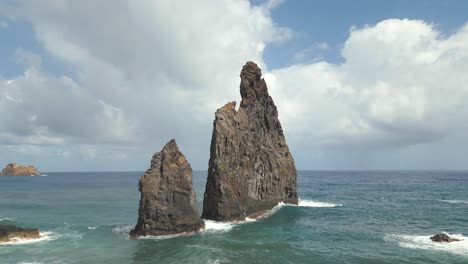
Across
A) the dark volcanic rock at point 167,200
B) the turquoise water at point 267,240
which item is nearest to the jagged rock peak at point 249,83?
the turquoise water at point 267,240

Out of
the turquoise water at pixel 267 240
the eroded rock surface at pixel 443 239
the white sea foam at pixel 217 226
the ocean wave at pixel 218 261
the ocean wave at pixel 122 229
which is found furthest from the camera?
the ocean wave at pixel 122 229

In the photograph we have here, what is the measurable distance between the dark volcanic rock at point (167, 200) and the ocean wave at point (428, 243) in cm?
2811

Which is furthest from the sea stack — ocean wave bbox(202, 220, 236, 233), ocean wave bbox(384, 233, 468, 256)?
ocean wave bbox(384, 233, 468, 256)

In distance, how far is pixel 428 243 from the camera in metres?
46.6

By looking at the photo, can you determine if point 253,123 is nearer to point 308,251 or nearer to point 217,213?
point 217,213

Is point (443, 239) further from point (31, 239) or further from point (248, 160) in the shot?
point (31, 239)

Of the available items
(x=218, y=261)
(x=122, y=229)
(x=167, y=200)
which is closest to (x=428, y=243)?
(x=218, y=261)

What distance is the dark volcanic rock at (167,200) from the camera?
165 feet

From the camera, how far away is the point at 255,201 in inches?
2758

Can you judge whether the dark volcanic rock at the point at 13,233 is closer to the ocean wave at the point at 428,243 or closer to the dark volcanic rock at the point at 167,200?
the dark volcanic rock at the point at 167,200

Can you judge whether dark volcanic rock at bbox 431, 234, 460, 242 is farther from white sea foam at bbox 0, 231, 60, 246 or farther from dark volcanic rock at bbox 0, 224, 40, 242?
dark volcanic rock at bbox 0, 224, 40, 242

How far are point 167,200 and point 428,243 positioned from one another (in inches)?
1413

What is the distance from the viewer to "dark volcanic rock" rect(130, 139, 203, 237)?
50188 mm

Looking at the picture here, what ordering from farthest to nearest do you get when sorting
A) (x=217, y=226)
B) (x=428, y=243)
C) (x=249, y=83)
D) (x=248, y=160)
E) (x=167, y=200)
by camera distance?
1. (x=249, y=83)
2. (x=248, y=160)
3. (x=217, y=226)
4. (x=167, y=200)
5. (x=428, y=243)
